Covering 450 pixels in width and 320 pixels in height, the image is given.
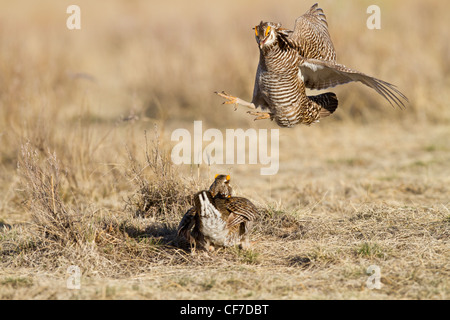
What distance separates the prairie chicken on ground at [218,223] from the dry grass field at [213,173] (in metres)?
0.13

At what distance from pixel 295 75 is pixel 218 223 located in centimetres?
170

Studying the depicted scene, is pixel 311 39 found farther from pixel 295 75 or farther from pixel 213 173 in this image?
pixel 213 173

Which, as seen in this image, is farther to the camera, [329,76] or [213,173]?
[213,173]

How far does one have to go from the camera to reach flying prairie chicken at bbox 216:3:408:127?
17.4ft

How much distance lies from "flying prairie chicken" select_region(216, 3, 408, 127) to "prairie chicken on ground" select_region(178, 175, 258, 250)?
3.33 feet

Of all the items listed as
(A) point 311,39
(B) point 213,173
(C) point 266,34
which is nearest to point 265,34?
(C) point 266,34

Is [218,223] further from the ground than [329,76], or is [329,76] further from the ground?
[329,76]

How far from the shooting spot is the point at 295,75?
5.52 metres

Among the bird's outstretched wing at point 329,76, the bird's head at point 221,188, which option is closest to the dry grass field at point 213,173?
the bird's head at point 221,188

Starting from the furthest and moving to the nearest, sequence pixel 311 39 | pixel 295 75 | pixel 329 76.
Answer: pixel 311 39 → pixel 329 76 → pixel 295 75

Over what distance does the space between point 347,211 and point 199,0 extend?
21362 millimetres

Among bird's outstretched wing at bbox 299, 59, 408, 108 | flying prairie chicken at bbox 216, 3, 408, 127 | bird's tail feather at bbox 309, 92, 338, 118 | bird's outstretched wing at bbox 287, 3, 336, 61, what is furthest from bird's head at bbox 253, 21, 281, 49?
bird's tail feather at bbox 309, 92, 338, 118

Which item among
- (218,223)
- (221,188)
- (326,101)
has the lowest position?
(218,223)
